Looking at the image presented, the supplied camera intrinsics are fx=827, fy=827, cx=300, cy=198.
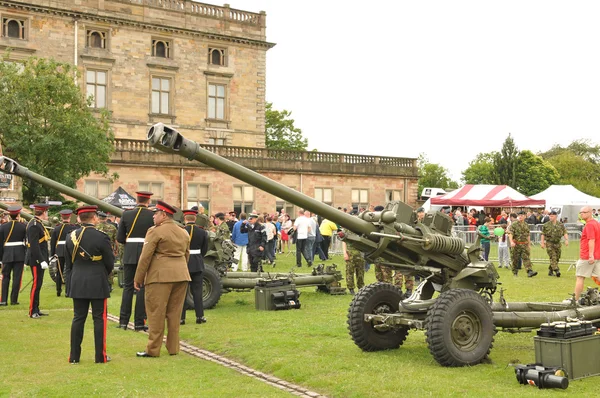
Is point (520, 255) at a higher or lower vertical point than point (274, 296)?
higher

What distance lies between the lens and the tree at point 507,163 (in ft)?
281

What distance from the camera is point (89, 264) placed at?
1088cm

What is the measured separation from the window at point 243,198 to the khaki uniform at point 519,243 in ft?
76.1

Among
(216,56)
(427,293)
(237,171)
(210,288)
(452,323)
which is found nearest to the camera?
(237,171)

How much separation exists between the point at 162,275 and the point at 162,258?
0.24 meters

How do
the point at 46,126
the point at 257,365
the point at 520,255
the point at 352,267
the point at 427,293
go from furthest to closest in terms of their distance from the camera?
the point at 46,126
the point at 520,255
the point at 352,267
the point at 427,293
the point at 257,365

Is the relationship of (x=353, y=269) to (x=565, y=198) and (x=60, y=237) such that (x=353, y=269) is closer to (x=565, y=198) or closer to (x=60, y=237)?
(x=60, y=237)

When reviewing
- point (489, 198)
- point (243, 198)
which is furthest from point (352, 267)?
point (243, 198)

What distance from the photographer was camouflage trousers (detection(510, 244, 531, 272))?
24000mm

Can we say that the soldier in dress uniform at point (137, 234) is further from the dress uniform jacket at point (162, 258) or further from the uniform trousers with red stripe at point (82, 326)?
the uniform trousers with red stripe at point (82, 326)

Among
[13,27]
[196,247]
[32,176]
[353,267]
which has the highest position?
[13,27]

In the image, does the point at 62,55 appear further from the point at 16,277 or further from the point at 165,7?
the point at 16,277

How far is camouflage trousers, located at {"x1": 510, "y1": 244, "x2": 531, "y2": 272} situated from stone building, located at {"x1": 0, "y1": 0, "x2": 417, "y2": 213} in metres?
22.3

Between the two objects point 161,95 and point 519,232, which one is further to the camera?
point 161,95
